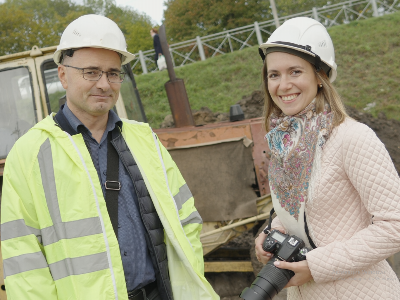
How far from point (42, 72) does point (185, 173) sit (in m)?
1.73

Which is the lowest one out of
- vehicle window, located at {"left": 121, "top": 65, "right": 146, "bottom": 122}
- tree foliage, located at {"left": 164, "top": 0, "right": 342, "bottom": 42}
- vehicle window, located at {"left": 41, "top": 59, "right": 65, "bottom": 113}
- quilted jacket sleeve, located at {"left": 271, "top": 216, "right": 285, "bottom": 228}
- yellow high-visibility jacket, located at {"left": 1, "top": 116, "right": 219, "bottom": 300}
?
quilted jacket sleeve, located at {"left": 271, "top": 216, "right": 285, "bottom": 228}

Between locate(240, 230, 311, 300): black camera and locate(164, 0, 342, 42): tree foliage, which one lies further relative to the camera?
locate(164, 0, 342, 42): tree foliage

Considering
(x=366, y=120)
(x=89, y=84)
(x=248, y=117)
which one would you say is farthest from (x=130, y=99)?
(x=366, y=120)

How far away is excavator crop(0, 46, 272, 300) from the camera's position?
4.18 metres

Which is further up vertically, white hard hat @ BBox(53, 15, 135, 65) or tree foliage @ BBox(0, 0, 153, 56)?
tree foliage @ BBox(0, 0, 153, 56)

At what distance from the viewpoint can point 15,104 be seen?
4.14 meters

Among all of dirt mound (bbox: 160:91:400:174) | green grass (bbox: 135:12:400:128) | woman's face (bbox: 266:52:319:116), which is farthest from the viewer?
green grass (bbox: 135:12:400:128)

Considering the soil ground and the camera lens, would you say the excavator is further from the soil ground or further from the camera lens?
the camera lens

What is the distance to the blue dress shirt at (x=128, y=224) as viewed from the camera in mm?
1968

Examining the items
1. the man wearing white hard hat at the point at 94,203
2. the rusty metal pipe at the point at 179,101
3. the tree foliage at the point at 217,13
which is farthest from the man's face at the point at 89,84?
the tree foliage at the point at 217,13

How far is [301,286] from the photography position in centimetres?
183

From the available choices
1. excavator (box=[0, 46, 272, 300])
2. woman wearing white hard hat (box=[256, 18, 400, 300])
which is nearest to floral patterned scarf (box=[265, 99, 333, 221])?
woman wearing white hard hat (box=[256, 18, 400, 300])

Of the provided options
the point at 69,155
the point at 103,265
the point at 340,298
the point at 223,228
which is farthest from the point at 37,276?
the point at 223,228

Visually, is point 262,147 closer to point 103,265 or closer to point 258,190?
point 258,190
